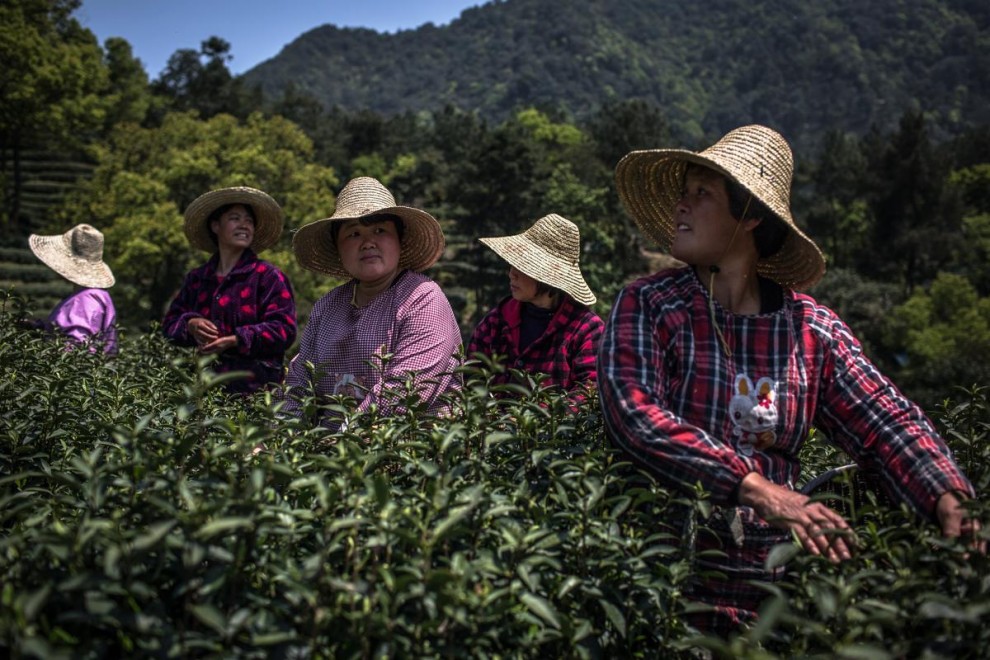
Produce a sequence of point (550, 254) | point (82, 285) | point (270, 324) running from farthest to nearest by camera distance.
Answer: point (82, 285), point (550, 254), point (270, 324)

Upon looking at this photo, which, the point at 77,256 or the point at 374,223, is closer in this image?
the point at 374,223

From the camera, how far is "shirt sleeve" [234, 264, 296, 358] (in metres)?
4.40

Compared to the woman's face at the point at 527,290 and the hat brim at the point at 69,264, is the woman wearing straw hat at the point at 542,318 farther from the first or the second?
the hat brim at the point at 69,264

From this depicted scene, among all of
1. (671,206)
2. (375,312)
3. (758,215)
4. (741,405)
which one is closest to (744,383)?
(741,405)

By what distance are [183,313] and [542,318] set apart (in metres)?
2.11

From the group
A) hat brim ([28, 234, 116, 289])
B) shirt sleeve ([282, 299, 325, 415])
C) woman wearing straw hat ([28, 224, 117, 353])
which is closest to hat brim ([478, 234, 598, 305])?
Answer: shirt sleeve ([282, 299, 325, 415])

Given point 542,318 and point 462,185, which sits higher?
point 462,185

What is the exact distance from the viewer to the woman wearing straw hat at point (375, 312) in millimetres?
3416

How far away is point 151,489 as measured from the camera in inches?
61.4

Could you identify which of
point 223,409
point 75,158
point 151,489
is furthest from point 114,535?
point 75,158

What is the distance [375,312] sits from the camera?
3.59 metres

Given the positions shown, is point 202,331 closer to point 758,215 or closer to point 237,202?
point 237,202

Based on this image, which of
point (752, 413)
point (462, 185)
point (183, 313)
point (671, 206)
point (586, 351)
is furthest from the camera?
point (462, 185)

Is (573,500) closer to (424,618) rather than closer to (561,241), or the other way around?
(424,618)
